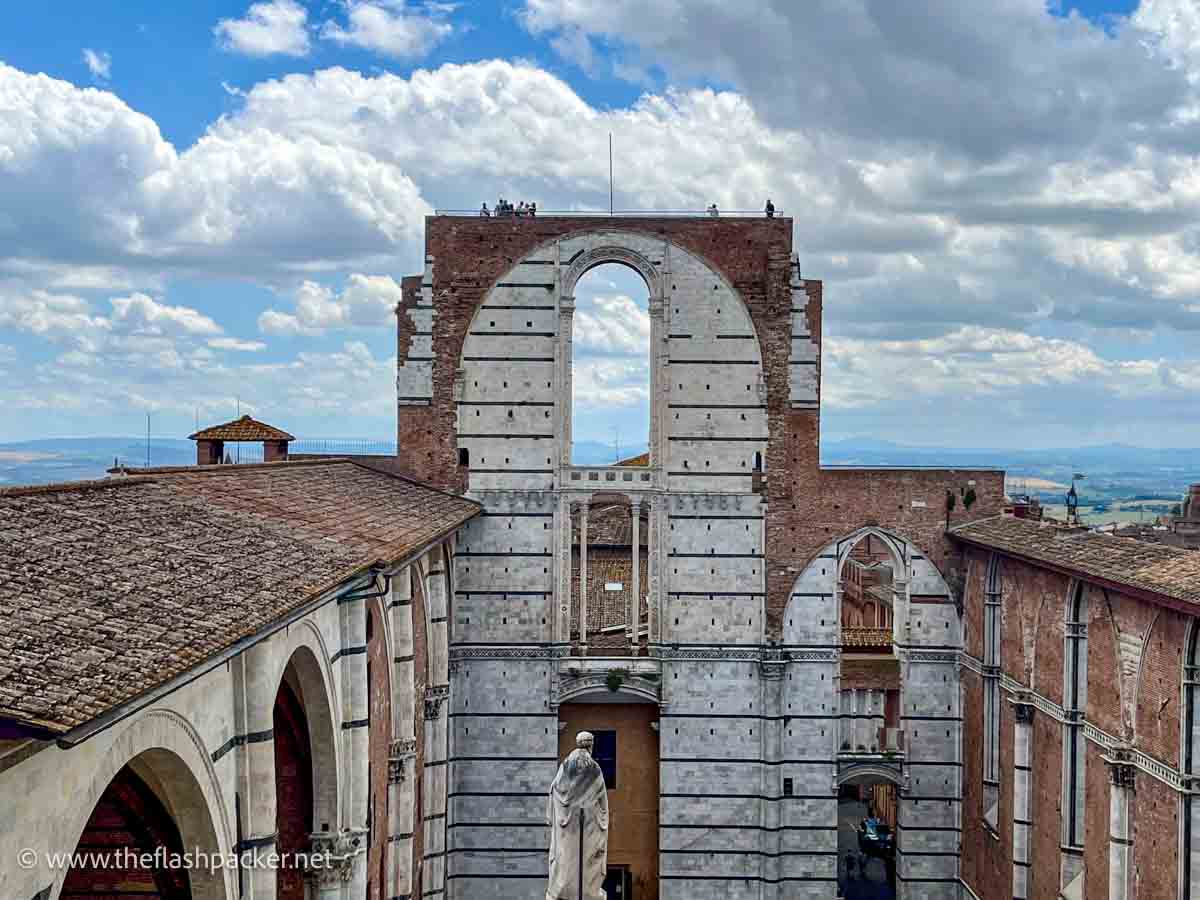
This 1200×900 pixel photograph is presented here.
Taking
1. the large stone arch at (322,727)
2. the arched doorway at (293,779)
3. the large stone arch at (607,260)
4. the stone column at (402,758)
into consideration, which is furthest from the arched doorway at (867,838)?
the large stone arch at (322,727)

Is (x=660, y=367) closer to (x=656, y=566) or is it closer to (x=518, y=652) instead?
(x=656, y=566)

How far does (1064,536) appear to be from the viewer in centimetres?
2169

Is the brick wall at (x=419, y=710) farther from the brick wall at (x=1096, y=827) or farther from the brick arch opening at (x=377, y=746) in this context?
the brick wall at (x=1096, y=827)

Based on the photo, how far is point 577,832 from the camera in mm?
13289

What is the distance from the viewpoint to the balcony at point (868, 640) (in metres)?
33.9

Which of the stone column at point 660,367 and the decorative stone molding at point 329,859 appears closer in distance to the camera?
the decorative stone molding at point 329,859

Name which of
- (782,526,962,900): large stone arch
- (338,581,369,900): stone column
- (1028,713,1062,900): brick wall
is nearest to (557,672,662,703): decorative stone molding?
(782,526,962,900): large stone arch

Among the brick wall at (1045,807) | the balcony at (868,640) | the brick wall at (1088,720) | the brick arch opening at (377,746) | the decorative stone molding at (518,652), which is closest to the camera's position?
the brick wall at (1088,720)

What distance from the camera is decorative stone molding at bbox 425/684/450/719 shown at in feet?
78.4

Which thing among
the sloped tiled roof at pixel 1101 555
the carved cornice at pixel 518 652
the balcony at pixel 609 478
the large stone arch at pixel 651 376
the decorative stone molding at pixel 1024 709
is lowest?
the decorative stone molding at pixel 1024 709

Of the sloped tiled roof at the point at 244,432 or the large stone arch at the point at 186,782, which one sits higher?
the sloped tiled roof at the point at 244,432

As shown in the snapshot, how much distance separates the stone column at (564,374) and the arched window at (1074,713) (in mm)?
10335

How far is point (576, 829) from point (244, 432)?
1637 cm

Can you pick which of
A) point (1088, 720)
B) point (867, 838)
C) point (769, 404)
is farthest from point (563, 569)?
point (867, 838)
